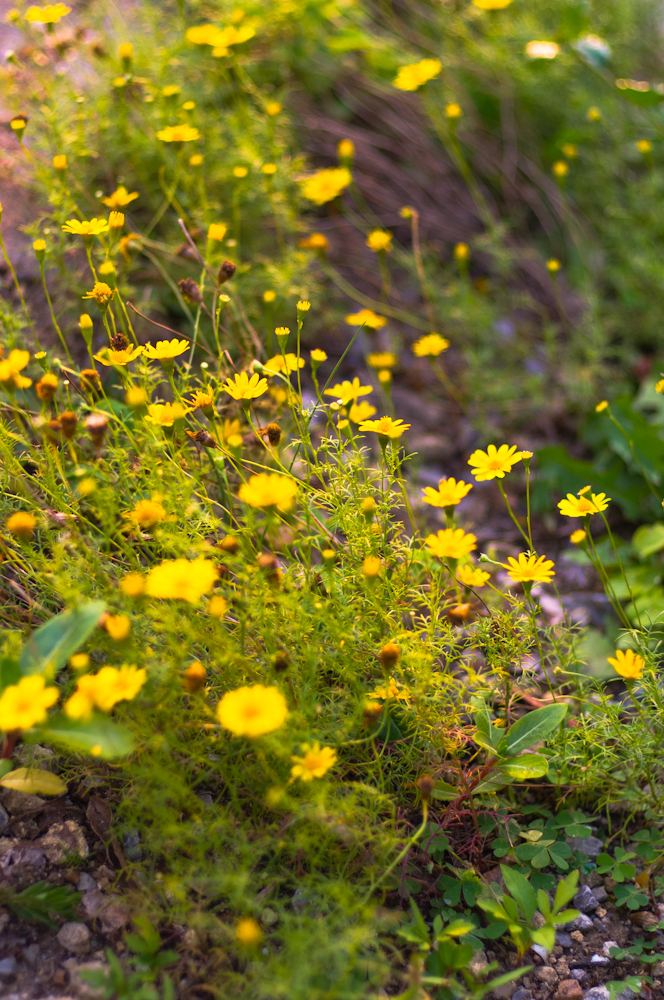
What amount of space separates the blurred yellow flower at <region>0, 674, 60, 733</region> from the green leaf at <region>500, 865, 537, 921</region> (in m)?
0.85

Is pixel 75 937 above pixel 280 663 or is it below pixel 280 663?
below

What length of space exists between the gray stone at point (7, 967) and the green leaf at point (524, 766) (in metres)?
0.88

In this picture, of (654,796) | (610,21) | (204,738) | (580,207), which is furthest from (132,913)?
(610,21)

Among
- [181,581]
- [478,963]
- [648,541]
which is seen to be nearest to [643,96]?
[648,541]

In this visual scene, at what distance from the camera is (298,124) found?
9.55 feet

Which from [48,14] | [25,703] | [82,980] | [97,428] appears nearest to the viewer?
[25,703]

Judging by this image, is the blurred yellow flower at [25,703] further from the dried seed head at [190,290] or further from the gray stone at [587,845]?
the gray stone at [587,845]

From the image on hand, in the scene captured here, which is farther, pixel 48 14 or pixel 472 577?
pixel 48 14

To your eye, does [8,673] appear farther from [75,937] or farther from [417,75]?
[417,75]

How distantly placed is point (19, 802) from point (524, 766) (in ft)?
3.09

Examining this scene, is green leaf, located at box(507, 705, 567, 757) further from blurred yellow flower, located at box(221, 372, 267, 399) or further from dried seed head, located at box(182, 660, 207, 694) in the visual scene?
blurred yellow flower, located at box(221, 372, 267, 399)

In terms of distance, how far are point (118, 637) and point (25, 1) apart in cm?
317

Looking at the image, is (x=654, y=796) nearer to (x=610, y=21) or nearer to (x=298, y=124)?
(x=298, y=124)

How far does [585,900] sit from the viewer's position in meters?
1.41
